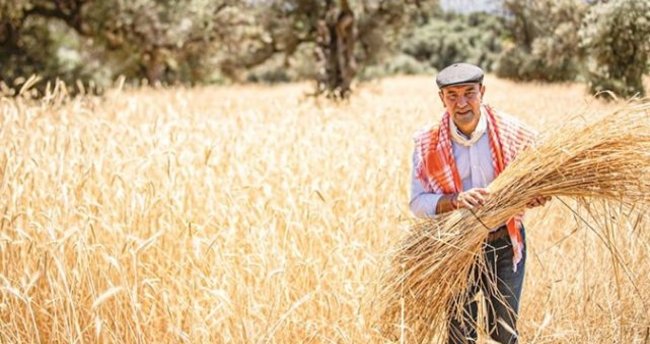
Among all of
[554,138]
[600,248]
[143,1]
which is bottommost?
[600,248]

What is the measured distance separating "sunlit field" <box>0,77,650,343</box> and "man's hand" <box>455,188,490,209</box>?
43cm

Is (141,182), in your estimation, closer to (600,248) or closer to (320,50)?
(600,248)

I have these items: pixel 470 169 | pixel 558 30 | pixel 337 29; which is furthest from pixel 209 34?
pixel 470 169

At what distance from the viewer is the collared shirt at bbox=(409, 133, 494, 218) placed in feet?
7.38

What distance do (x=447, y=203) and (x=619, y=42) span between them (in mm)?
2475

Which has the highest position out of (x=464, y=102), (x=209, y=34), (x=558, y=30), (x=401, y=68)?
(x=209, y=34)

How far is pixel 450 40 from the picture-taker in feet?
117

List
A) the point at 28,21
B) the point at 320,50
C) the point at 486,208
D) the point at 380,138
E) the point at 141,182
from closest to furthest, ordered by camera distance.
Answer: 1. the point at 486,208
2. the point at 141,182
3. the point at 380,138
4. the point at 320,50
5. the point at 28,21

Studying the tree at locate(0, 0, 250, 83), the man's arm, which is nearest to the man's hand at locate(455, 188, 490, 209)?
the man's arm

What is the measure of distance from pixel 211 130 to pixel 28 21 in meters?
14.4

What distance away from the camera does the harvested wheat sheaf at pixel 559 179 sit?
2.10m

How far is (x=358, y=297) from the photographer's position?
2627mm

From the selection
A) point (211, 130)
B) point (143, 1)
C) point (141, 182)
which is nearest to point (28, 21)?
point (143, 1)

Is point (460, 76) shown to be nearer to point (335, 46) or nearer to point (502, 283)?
point (502, 283)
